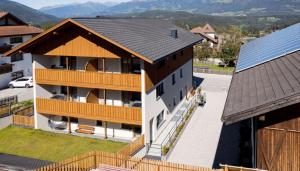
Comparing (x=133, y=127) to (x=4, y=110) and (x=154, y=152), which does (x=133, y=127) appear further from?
(x=4, y=110)

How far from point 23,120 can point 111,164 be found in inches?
509

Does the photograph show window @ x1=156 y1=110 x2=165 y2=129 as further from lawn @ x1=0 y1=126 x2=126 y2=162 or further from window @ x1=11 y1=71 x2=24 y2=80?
window @ x1=11 y1=71 x2=24 y2=80

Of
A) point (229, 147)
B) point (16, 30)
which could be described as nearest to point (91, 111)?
point (229, 147)

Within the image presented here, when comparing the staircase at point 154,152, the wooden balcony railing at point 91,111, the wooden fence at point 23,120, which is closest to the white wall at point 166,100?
the staircase at point 154,152

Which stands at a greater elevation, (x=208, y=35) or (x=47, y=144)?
(x=208, y=35)

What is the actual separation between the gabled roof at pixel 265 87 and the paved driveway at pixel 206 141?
6.88 meters

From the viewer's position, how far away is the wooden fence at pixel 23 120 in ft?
96.3

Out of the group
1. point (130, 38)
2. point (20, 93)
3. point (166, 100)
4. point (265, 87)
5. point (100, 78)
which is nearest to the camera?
point (265, 87)

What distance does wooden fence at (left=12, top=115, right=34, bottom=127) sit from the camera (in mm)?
29359

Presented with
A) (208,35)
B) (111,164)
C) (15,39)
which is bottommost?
(111,164)

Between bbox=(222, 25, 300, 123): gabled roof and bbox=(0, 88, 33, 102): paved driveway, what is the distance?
90.3 ft

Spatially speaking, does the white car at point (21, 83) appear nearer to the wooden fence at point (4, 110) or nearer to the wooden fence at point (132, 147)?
the wooden fence at point (4, 110)

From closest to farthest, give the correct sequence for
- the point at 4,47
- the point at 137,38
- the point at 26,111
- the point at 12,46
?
the point at 137,38, the point at 26,111, the point at 4,47, the point at 12,46

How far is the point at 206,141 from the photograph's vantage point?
26.9 metres
